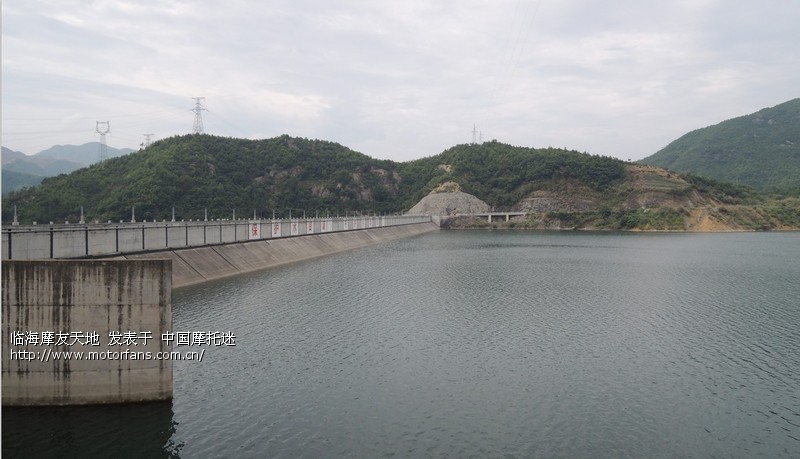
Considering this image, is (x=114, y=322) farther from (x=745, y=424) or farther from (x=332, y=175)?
(x=332, y=175)

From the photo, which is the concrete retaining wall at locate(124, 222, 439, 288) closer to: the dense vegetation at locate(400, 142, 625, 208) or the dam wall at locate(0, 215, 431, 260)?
the dam wall at locate(0, 215, 431, 260)

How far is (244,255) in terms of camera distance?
5106 cm

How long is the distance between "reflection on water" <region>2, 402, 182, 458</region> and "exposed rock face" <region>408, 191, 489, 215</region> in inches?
6004

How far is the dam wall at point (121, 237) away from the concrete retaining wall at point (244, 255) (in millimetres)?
875

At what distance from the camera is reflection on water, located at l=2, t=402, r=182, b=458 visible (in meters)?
13.9

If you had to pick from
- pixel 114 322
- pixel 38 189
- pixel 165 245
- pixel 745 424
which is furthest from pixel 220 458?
pixel 38 189

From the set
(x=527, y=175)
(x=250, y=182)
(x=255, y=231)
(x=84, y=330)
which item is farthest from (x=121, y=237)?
(x=527, y=175)

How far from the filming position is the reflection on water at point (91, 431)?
45.8 feet

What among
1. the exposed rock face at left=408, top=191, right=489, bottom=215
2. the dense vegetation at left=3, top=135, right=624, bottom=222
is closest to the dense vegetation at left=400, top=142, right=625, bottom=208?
the dense vegetation at left=3, top=135, right=624, bottom=222

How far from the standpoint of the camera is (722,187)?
536 ft

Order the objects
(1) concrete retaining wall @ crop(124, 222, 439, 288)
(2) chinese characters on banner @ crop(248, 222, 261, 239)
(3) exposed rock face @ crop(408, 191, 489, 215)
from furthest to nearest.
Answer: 1. (3) exposed rock face @ crop(408, 191, 489, 215)
2. (2) chinese characters on banner @ crop(248, 222, 261, 239)
3. (1) concrete retaining wall @ crop(124, 222, 439, 288)

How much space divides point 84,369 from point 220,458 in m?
5.84

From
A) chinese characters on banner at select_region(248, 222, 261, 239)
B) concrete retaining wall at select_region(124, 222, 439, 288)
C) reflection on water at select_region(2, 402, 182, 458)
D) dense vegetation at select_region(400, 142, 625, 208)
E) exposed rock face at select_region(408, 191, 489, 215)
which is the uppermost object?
dense vegetation at select_region(400, 142, 625, 208)

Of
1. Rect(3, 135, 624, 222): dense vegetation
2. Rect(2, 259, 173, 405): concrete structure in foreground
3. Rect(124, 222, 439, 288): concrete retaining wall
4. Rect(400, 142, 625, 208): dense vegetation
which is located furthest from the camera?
Rect(400, 142, 625, 208): dense vegetation
